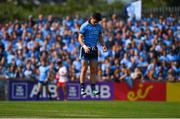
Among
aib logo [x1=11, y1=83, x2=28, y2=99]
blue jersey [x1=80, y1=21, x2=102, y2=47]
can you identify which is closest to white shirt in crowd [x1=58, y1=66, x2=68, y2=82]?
aib logo [x1=11, y1=83, x2=28, y2=99]

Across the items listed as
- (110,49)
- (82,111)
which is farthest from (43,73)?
(82,111)

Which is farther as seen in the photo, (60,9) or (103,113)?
(60,9)

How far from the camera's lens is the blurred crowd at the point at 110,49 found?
33.3m

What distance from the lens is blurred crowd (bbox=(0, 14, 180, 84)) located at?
33.3m

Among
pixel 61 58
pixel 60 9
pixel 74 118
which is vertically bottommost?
pixel 74 118

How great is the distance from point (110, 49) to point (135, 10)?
9.90 ft

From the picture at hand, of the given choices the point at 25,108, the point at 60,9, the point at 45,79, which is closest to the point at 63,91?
the point at 45,79

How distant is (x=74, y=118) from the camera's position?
17422 mm

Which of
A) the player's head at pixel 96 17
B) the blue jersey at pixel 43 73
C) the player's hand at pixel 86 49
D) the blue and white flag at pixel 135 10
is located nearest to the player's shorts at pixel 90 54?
the player's hand at pixel 86 49

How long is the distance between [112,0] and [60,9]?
10754 millimetres

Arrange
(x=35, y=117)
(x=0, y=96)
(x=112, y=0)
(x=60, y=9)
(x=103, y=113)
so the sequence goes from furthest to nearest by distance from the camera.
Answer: (x=112, y=0) < (x=60, y=9) < (x=0, y=96) < (x=103, y=113) < (x=35, y=117)

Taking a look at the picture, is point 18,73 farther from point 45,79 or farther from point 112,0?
point 112,0

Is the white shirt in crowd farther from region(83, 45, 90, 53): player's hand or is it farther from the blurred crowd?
region(83, 45, 90, 53): player's hand

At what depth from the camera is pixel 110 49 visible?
3456 cm
